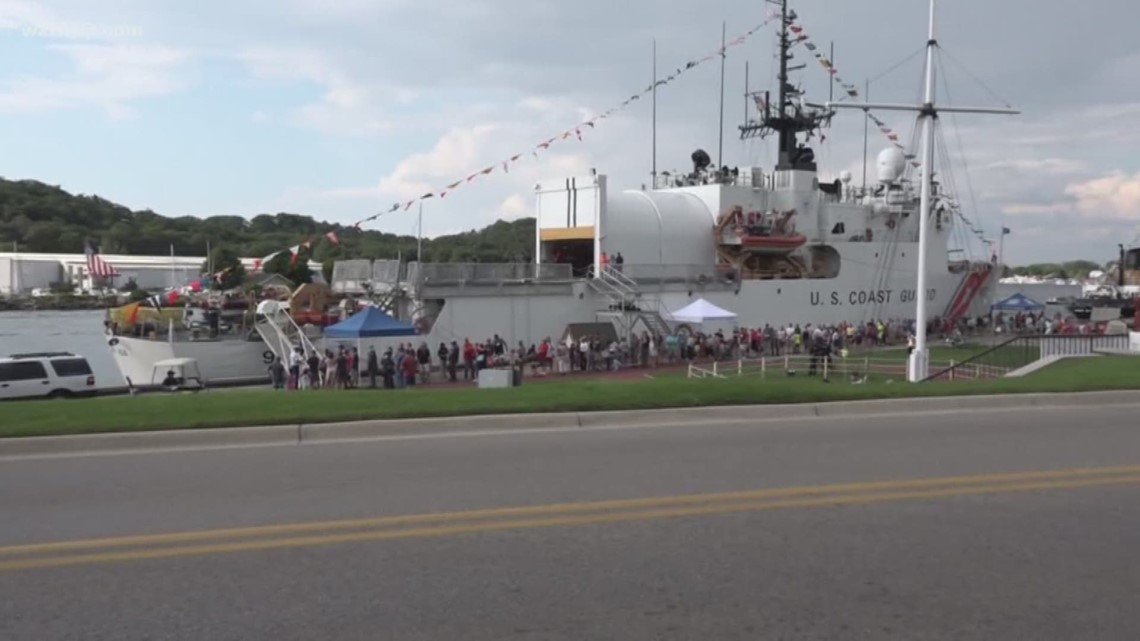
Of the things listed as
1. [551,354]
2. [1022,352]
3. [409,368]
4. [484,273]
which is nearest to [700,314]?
[551,354]

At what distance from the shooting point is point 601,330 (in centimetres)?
3369

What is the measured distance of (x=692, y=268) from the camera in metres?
37.1

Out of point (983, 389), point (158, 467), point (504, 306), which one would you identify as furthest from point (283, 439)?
point (504, 306)

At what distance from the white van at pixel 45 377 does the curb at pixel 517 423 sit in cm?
1645

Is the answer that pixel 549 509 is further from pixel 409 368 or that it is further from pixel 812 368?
pixel 812 368

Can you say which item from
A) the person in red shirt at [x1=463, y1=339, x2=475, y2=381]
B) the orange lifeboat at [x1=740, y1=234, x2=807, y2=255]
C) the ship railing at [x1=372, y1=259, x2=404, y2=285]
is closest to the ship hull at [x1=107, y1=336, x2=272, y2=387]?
the ship railing at [x1=372, y1=259, x2=404, y2=285]

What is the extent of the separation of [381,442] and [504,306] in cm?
2106

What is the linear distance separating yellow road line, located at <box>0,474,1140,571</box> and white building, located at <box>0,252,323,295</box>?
101m

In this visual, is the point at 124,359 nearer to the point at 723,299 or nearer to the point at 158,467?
the point at 723,299

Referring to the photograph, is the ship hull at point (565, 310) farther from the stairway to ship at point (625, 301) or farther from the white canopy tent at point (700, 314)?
the white canopy tent at point (700, 314)

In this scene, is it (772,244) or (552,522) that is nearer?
(552,522)

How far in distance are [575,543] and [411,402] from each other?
6.76 meters

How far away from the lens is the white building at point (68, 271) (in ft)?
347

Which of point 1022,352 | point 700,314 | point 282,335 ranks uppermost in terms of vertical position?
point 700,314
